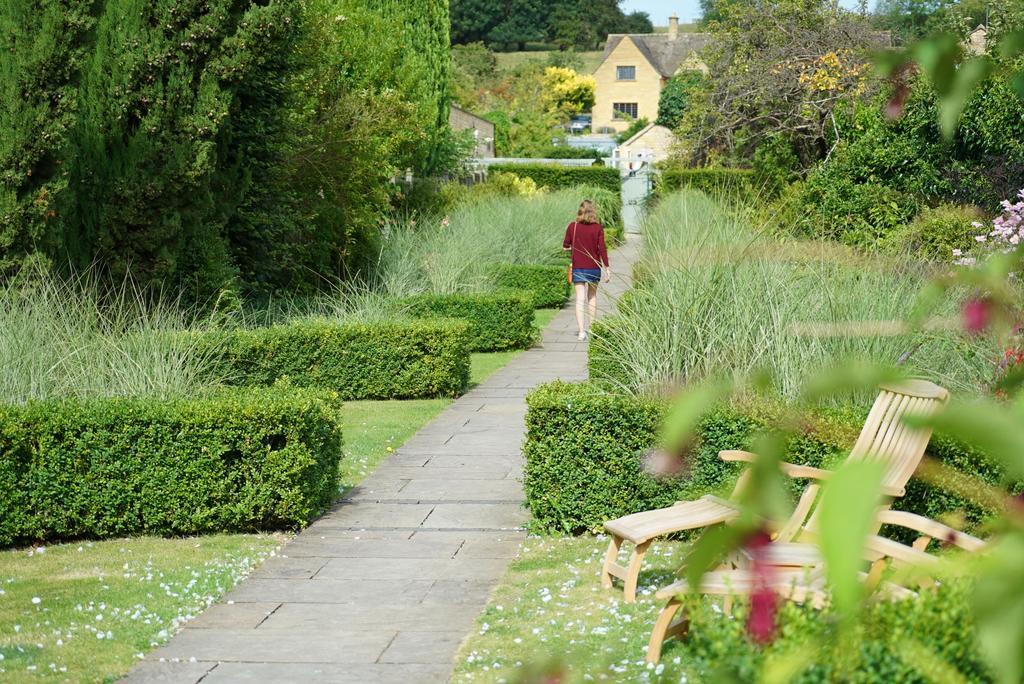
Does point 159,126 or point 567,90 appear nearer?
point 159,126

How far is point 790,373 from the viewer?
7.44 m

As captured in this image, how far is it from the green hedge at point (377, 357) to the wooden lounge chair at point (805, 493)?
608 cm

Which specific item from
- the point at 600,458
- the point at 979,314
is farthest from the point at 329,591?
the point at 979,314

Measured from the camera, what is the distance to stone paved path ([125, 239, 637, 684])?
5.00 m

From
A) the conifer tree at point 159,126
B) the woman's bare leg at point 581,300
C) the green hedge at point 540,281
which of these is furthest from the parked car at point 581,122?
the conifer tree at point 159,126

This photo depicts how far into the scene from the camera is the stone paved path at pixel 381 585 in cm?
500

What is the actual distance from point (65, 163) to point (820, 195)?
1094cm

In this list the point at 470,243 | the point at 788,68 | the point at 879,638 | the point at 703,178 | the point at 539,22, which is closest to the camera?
the point at 879,638

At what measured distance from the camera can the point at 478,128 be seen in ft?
140

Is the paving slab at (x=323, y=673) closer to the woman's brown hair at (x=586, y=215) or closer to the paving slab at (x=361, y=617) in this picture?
the paving slab at (x=361, y=617)

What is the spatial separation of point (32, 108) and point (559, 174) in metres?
26.6

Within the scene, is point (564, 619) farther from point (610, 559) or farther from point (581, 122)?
point (581, 122)

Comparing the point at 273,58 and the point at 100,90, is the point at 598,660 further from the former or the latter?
the point at 273,58

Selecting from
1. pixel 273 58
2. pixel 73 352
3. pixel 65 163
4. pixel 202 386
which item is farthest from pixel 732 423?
pixel 273 58
